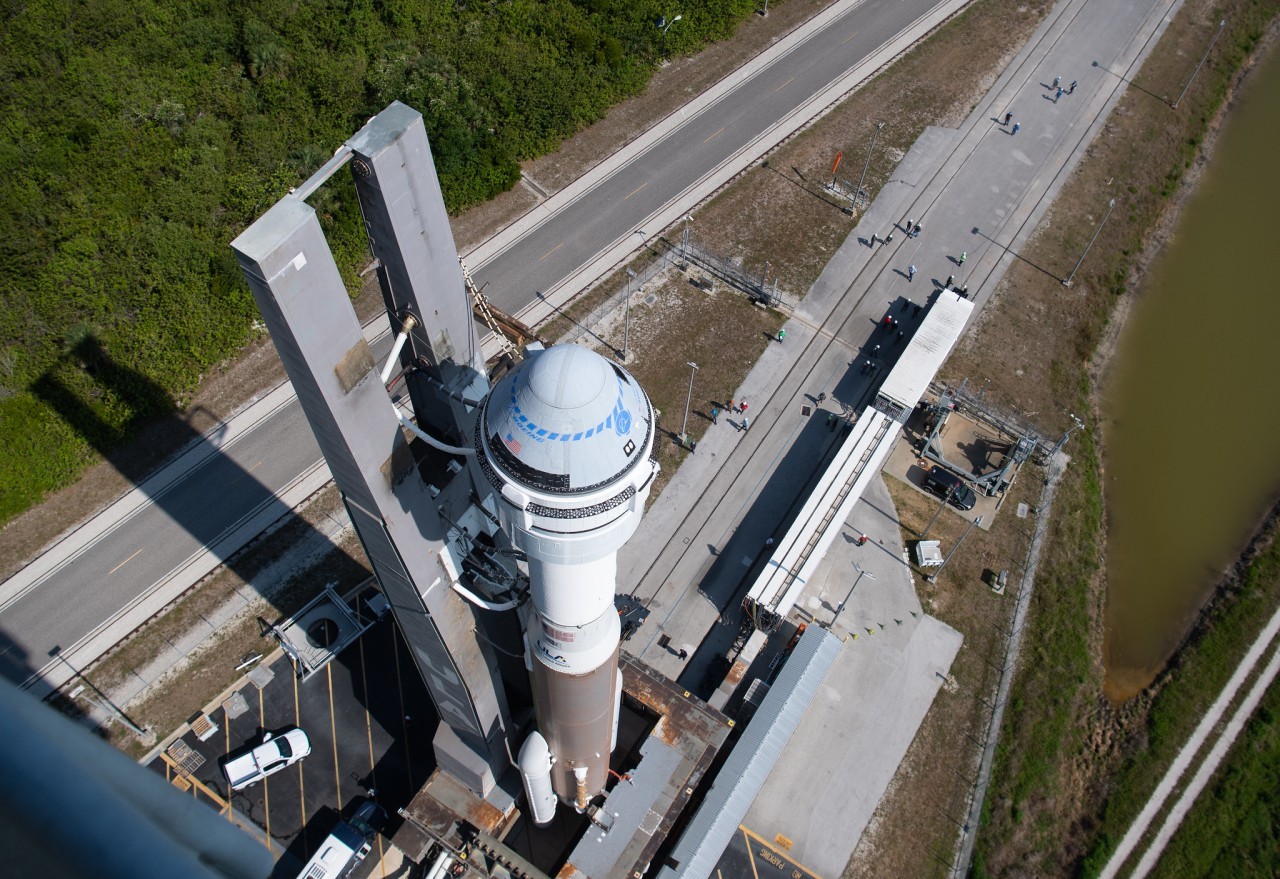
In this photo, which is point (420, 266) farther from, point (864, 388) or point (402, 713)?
point (864, 388)

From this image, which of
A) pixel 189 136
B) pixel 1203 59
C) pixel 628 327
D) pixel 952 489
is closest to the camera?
pixel 952 489

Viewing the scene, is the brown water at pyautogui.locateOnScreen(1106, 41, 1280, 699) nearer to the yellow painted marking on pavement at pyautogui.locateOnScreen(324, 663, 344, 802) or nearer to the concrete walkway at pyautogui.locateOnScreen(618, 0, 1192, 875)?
the concrete walkway at pyautogui.locateOnScreen(618, 0, 1192, 875)

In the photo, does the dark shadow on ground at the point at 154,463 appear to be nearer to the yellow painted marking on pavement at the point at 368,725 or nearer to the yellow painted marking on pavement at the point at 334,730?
the yellow painted marking on pavement at the point at 368,725

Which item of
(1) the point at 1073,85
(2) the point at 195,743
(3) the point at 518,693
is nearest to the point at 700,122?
(1) the point at 1073,85

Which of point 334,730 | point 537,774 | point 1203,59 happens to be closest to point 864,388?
point 537,774

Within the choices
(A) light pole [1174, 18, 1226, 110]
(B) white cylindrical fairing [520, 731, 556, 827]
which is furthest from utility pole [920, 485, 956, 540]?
(A) light pole [1174, 18, 1226, 110]
